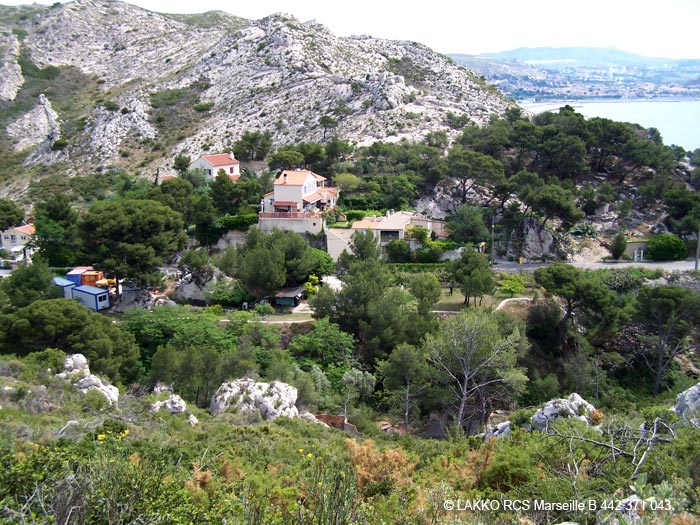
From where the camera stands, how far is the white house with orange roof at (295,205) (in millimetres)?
39688

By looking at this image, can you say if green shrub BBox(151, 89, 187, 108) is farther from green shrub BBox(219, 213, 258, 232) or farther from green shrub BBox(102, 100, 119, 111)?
green shrub BBox(219, 213, 258, 232)

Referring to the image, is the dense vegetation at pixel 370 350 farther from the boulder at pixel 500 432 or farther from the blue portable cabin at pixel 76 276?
the blue portable cabin at pixel 76 276

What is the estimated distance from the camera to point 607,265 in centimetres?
3759

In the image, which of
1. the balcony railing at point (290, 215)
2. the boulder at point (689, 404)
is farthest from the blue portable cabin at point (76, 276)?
the boulder at point (689, 404)

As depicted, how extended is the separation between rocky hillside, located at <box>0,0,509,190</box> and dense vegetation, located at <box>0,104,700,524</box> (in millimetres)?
7558

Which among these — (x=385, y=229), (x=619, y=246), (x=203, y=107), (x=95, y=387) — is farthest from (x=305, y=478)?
(x=203, y=107)

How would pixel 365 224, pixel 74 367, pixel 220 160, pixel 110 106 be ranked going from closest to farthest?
pixel 74 367 < pixel 365 224 < pixel 220 160 < pixel 110 106

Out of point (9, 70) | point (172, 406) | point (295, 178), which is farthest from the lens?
point (9, 70)

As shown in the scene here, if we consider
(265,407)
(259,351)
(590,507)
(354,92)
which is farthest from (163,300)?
(354,92)

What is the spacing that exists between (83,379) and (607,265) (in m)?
30.9

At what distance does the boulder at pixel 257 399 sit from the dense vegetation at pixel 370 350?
846mm

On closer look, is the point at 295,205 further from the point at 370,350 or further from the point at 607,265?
the point at 607,265

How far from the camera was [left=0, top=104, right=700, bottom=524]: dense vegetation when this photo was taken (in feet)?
31.5

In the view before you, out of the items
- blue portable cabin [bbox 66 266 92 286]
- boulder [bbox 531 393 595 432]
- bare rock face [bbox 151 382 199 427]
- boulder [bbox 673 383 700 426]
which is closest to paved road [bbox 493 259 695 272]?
boulder [bbox 531 393 595 432]
